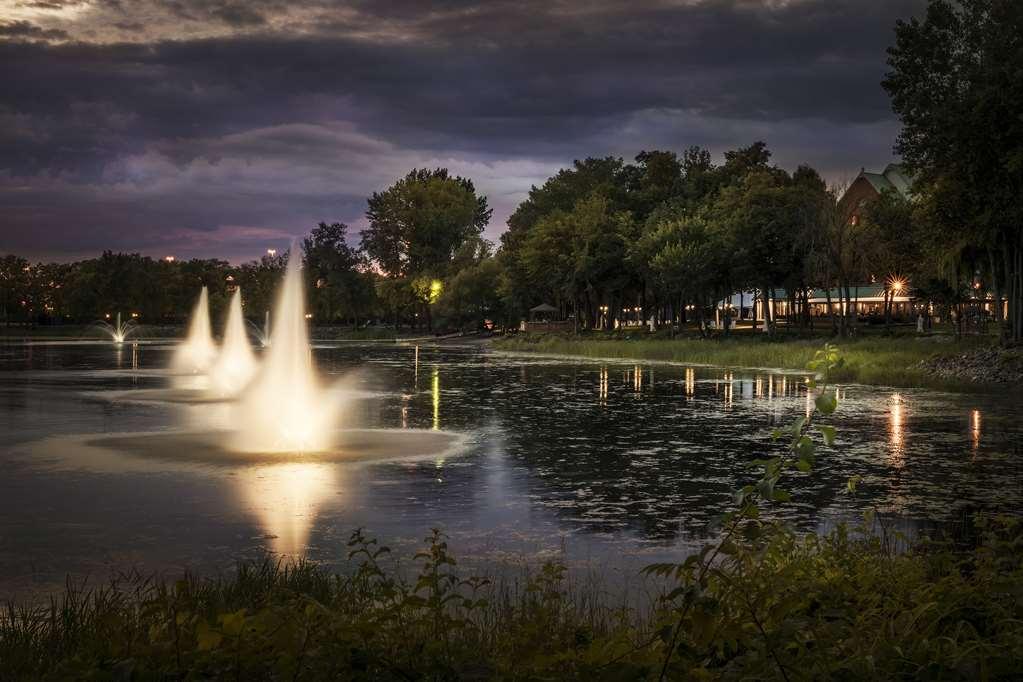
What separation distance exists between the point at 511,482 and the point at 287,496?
374 cm

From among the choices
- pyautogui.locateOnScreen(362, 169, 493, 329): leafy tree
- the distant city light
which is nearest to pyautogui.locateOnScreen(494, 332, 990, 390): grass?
the distant city light

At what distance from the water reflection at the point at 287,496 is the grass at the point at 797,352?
50.9ft

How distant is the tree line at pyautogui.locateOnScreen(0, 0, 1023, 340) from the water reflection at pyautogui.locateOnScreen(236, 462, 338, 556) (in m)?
30.0

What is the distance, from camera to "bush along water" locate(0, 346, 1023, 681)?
5.18 metres

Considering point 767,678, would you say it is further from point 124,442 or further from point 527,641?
point 124,442

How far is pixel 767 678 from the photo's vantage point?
5.05 meters

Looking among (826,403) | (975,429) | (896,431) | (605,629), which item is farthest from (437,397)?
(826,403)

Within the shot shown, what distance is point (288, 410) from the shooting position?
2948 centimetres

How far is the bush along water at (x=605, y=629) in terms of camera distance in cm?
518

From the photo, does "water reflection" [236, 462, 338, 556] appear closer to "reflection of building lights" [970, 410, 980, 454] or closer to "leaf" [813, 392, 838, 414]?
"leaf" [813, 392, 838, 414]

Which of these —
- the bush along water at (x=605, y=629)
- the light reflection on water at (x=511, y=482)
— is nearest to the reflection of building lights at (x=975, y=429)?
the light reflection on water at (x=511, y=482)

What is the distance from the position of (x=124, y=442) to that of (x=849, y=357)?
113 feet

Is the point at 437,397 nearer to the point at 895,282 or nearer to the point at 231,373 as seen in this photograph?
the point at 231,373

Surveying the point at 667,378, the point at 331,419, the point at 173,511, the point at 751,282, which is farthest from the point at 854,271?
the point at 173,511
